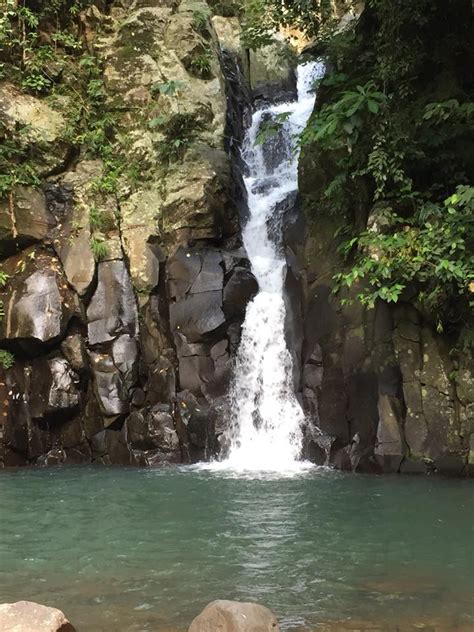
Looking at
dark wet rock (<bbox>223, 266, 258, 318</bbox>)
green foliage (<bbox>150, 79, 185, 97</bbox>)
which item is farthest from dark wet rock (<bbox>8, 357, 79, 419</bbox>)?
green foliage (<bbox>150, 79, 185, 97</bbox>)

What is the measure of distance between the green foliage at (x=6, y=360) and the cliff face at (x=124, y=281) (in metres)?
0.12

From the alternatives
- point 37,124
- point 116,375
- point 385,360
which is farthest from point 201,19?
point 385,360

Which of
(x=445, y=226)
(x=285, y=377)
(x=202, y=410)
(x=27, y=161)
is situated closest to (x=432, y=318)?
(x=445, y=226)

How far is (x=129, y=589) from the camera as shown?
15.7ft

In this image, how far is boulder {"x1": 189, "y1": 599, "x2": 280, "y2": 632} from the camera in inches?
127

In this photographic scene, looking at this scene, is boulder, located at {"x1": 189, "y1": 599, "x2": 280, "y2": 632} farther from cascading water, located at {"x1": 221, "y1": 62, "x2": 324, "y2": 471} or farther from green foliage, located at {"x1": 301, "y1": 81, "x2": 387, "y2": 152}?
green foliage, located at {"x1": 301, "y1": 81, "x2": 387, "y2": 152}

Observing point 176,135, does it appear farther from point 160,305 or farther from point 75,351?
point 75,351

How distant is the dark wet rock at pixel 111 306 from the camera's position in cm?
1246

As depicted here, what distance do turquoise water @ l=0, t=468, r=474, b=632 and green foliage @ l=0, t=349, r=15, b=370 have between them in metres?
3.50

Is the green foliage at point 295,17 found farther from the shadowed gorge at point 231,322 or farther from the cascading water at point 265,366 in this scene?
the cascading water at point 265,366

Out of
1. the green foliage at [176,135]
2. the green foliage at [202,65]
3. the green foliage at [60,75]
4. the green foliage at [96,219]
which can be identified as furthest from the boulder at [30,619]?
the green foliage at [202,65]

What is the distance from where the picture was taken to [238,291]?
1282 cm

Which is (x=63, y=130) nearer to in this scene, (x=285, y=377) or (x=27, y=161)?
(x=27, y=161)

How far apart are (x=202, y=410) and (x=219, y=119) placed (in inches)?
318
